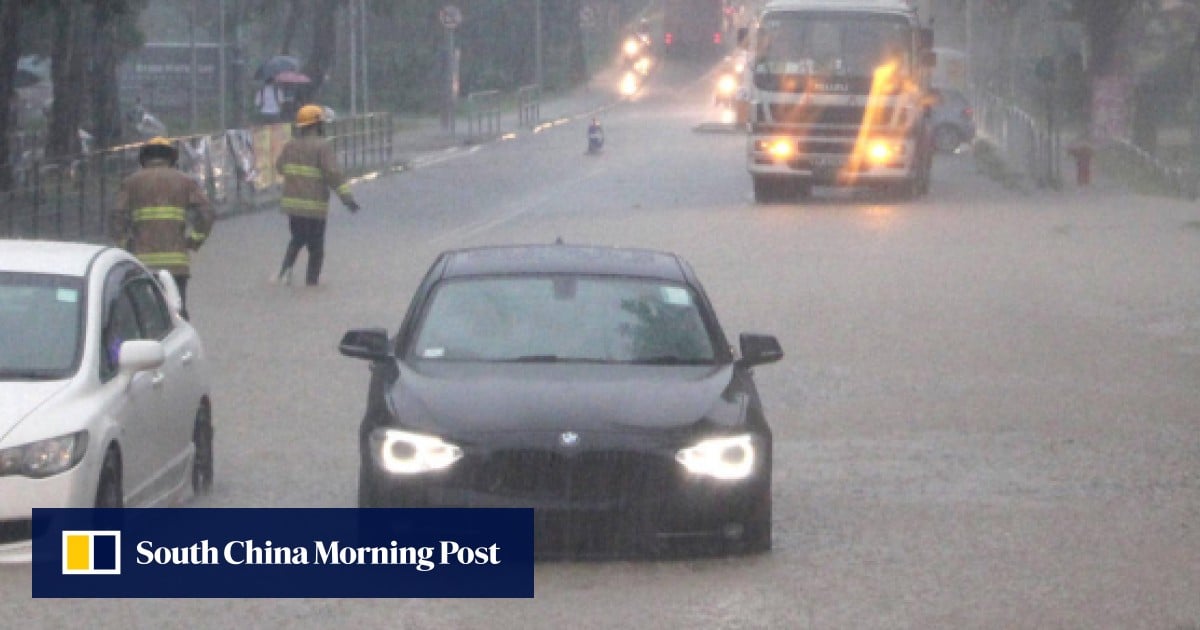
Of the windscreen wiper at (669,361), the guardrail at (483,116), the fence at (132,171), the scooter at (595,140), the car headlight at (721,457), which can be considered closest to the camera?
the car headlight at (721,457)

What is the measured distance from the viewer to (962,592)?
8828mm

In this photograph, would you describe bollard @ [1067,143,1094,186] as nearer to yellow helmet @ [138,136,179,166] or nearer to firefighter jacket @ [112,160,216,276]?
firefighter jacket @ [112,160,216,276]

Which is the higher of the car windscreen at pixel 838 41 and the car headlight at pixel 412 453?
the car windscreen at pixel 838 41

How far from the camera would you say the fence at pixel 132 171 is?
24.8 meters

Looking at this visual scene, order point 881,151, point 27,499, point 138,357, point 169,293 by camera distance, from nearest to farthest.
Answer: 1. point 27,499
2. point 138,357
3. point 169,293
4. point 881,151

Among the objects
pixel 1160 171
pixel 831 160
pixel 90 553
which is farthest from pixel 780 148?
pixel 90 553

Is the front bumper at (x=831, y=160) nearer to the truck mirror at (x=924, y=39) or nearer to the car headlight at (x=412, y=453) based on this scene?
the truck mirror at (x=924, y=39)

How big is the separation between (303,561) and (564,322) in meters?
1.68

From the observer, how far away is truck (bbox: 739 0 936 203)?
32938mm

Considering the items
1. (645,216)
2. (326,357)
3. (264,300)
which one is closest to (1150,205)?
(645,216)

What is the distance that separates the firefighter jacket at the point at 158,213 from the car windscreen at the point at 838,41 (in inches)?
721

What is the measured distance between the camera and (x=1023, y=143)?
43312 mm

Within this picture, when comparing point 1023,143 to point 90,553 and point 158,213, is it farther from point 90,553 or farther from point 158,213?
point 90,553

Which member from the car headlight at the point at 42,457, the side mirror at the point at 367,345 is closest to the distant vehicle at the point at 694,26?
the side mirror at the point at 367,345
